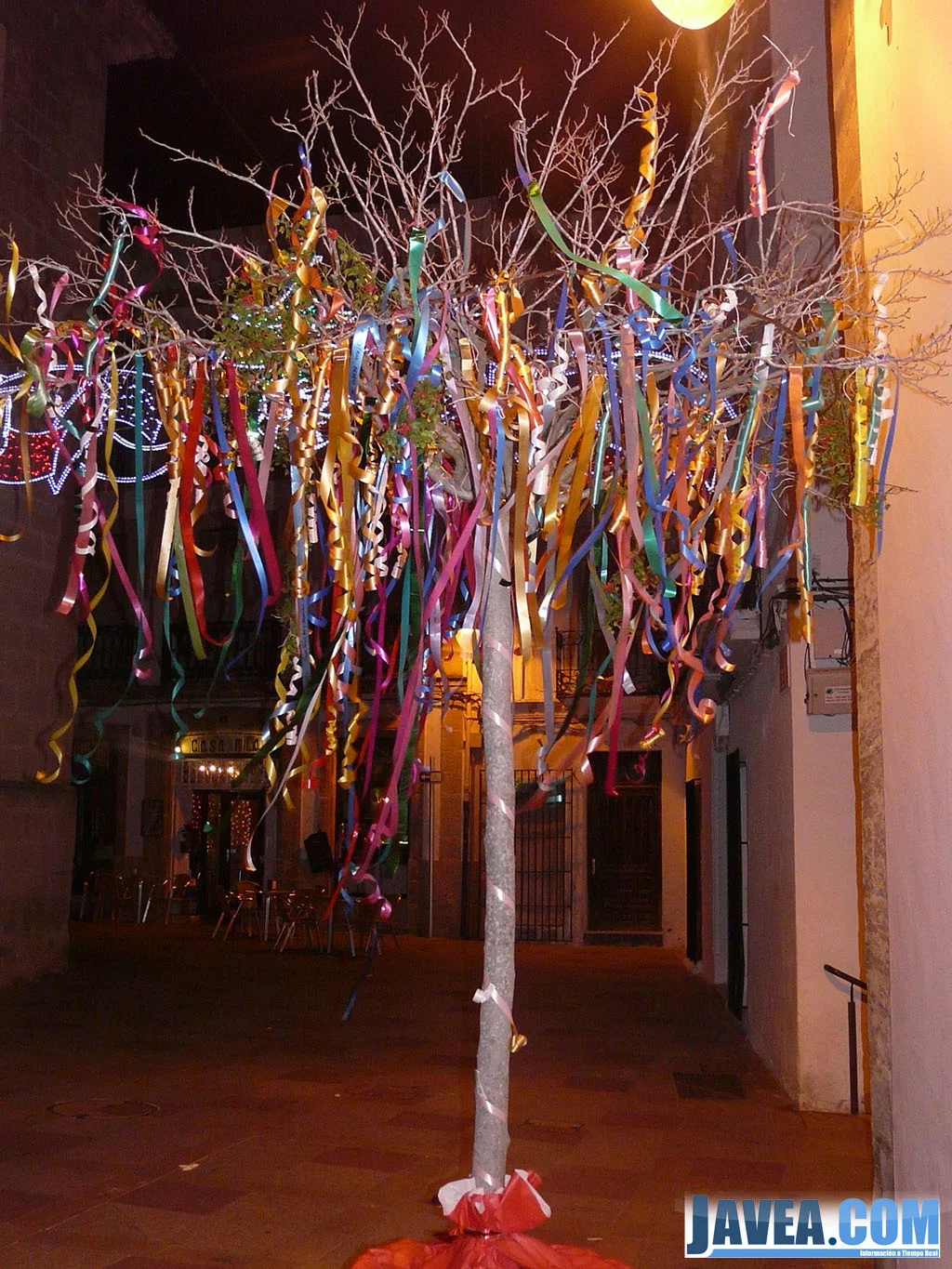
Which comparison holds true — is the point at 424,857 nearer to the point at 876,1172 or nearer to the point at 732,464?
the point at 876,1172

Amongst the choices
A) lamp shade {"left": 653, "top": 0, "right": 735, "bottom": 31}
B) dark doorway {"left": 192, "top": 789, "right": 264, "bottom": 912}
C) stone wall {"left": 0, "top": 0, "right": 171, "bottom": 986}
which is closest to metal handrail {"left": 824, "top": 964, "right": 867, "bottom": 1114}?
lamp shade {"left": 653, "top": 0, "right": 735, "bottom": 31}

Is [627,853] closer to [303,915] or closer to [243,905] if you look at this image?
[303,915]

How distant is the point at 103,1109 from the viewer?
22.7 ft

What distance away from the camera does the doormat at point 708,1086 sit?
24.8ft

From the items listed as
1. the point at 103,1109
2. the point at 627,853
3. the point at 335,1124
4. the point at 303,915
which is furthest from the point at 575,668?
the point at 103,1109

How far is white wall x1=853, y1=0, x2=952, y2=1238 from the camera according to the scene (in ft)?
11.5

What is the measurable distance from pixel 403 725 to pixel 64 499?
11072mm

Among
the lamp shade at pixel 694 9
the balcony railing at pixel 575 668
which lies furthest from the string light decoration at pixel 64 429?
the balcony railing at pixel 575 668

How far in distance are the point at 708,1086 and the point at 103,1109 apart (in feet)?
13.2

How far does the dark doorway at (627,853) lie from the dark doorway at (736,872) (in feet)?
23.4

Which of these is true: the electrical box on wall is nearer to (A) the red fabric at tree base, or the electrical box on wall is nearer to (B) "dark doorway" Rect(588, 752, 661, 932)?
(A) the red fabric at tree base

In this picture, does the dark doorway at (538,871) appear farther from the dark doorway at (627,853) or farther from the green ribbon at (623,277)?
the green ribbon at (623,277)

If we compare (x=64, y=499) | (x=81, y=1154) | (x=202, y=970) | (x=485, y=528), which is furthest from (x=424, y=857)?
(x=485, y=528)

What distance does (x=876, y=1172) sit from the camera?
4.36 m
